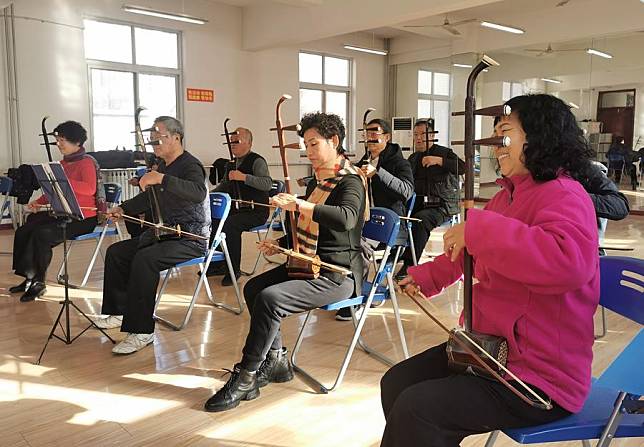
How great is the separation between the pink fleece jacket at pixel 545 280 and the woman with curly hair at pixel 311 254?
1002mm

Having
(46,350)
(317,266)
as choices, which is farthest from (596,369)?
(46,350)

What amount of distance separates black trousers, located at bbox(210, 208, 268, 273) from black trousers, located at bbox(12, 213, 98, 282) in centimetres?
100

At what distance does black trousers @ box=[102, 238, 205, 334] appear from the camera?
301 cm

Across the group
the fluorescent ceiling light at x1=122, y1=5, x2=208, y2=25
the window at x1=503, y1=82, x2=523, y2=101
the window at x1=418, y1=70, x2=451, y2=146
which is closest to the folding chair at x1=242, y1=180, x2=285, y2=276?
the fluorescent ceiling light at x1=122, y1=5, x2=208, y2=25

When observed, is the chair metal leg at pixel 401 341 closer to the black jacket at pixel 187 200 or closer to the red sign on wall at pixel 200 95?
the black jacket at pixel 187 200

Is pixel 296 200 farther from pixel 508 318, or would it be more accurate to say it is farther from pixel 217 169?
pixel 217 169

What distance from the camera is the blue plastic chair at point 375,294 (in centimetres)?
259

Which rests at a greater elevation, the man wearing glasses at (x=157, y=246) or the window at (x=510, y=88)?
the window at (x=510, y=88)

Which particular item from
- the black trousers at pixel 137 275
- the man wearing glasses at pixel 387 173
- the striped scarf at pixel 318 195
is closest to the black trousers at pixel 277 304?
the striped scarf at pixel 318 195

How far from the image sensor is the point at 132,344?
3.03 m

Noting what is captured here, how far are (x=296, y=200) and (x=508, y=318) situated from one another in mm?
1095

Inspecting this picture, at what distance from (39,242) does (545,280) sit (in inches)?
147

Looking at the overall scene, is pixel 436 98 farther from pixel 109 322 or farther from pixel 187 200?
pixel 109 322

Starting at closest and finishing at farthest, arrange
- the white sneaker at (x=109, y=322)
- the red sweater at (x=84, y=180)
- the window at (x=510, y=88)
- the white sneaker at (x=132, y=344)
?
1. the white sneaker at (x=132, y=344)
2. the white sneaker at (x=109, y=322)
3. the red sweater at (x=84, y=180)
4. the window at (x=510, y=88)
